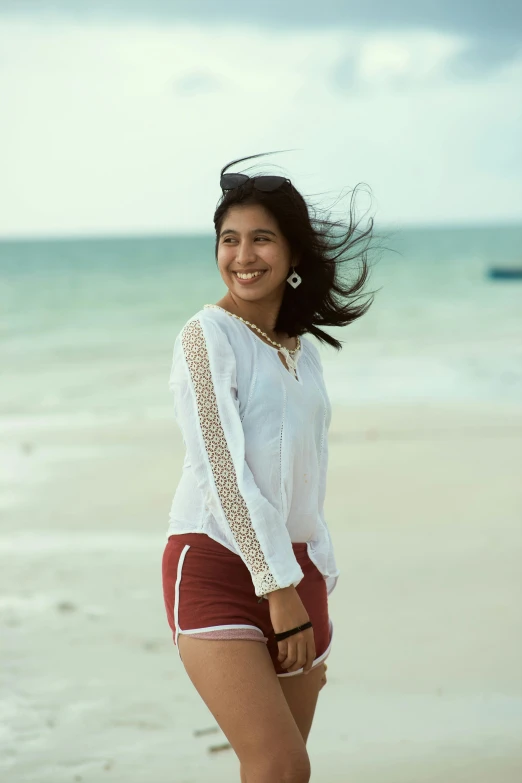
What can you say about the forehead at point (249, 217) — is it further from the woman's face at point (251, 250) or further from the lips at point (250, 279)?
the lips at point (250, 279)

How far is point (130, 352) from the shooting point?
1903 cm

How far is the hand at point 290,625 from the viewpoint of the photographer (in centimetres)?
225

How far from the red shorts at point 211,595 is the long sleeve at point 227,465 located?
0.30 ft

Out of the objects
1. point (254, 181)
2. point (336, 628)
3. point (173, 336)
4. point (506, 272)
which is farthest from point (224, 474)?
point (506, 272)

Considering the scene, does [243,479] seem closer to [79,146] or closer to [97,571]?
[97,571]

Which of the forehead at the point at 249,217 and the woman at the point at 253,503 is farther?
the forehead at the point at 249,217

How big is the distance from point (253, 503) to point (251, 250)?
2.21 ft

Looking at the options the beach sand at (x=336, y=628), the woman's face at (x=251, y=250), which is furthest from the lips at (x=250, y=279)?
the beach sand at (x=336, y=628)

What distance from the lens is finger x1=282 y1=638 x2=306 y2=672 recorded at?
2.29 meters

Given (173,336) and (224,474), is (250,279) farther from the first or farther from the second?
(173,336)

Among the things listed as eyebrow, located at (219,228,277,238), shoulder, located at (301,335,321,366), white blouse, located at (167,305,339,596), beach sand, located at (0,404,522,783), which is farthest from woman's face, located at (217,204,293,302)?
beach sand, located at (0,404,522,783)

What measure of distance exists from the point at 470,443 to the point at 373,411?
2267mm

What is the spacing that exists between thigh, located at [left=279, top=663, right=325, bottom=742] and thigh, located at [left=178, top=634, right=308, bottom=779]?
0.20 metres

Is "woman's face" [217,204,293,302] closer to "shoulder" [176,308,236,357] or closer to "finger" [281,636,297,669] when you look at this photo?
"shoulder" [176,308,236,357]
